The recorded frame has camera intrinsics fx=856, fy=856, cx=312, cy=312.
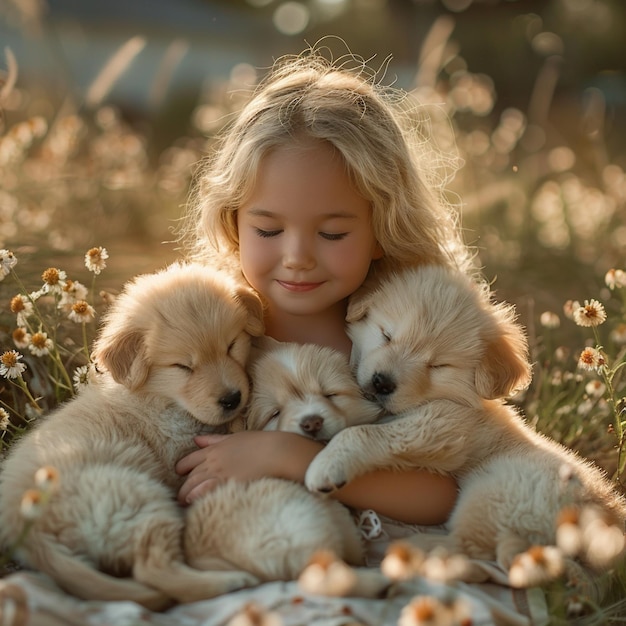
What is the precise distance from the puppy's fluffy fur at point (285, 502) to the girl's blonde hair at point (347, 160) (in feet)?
2.56

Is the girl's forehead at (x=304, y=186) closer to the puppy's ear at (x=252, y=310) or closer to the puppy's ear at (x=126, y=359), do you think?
the puppy's ear at (x=252, y=310)

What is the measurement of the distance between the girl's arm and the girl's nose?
74 cm

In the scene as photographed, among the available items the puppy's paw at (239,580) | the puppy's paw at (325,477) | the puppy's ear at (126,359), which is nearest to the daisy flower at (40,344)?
the puppy's ear at (126,359)

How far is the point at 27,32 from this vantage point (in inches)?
236

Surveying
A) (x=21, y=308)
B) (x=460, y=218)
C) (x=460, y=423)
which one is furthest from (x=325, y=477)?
(x=460, y=218)

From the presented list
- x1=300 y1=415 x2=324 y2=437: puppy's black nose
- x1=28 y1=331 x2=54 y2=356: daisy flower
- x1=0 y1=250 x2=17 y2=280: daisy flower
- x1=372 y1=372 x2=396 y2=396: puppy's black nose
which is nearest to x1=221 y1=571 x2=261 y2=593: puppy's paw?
x1=300 y1=415 x2=324 y2=437: puppy's black nose

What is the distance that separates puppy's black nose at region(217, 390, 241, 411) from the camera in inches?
119

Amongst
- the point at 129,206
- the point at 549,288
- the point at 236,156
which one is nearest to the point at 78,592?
the point at 236,156

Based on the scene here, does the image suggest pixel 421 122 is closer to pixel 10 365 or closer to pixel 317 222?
pixel 317 222

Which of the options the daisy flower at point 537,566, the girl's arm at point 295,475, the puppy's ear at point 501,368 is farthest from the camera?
the puppy's ear at point 501,368

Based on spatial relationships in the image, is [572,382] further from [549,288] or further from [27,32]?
[27,32]

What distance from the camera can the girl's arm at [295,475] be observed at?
295cm

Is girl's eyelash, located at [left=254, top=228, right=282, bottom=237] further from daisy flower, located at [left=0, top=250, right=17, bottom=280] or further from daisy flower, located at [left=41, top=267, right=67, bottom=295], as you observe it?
daisy flower, located at [left=0, top=250, right=17, bottom=280]

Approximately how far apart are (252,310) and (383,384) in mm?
606
